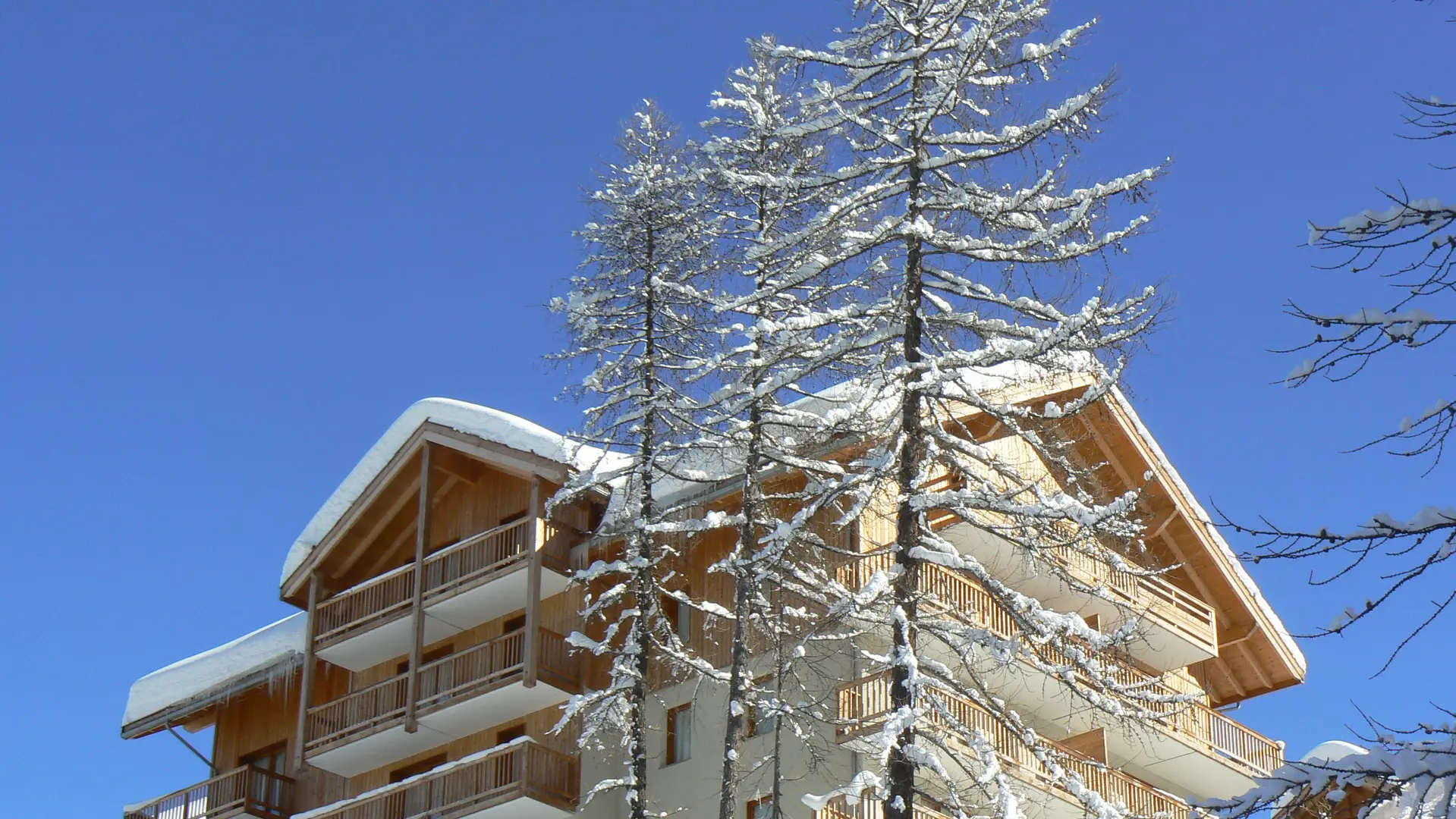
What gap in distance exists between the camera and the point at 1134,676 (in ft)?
82.2

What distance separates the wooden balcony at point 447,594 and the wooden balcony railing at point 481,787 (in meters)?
3.12

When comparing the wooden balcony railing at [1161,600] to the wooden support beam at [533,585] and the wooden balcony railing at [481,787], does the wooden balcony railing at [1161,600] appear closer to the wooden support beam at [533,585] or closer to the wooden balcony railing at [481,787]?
the wooden support beam at [533,585]

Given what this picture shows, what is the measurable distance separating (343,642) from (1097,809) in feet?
65.3

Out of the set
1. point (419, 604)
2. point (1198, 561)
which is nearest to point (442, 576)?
point (419, 604)

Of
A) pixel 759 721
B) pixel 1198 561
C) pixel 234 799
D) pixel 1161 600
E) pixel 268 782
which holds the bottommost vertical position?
pixel 759 721

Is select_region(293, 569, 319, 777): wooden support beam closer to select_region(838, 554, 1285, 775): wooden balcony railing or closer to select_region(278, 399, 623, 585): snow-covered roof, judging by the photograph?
select_region(278, 399, 623, 585): snow-covered roof

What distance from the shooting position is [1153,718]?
67.7ft

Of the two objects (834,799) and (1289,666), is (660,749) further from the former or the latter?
(1289,666)

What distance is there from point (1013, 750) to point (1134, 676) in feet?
13.5

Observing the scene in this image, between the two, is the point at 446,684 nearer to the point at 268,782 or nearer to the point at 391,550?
the point at 391,550

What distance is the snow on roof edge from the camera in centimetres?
3388

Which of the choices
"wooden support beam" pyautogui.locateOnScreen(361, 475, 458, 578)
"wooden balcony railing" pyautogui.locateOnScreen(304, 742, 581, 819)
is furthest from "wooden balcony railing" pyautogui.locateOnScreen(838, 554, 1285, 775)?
"wooden support beam" pyautogui.locateOnScreen(361, 475, 458, 578)

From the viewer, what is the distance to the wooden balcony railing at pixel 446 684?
3216cm

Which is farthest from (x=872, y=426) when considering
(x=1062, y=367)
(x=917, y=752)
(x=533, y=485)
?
(x=533, y=485)
